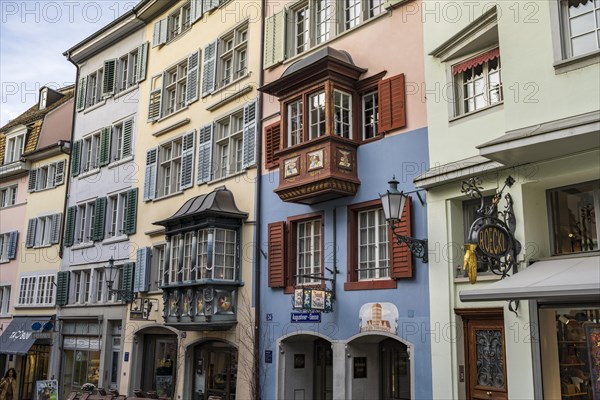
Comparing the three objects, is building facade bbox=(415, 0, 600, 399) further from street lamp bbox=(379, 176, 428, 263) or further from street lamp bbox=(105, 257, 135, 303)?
street lamp bbox=(105, 257, 135, 303)

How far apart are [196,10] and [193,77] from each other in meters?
2.29

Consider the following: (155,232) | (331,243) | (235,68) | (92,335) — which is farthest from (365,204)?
(92,335)

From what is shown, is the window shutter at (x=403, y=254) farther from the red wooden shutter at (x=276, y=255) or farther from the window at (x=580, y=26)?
the window at (x=580, y=26)

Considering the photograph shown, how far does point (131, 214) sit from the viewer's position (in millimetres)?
22266

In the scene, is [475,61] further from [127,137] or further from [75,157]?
[75,157]

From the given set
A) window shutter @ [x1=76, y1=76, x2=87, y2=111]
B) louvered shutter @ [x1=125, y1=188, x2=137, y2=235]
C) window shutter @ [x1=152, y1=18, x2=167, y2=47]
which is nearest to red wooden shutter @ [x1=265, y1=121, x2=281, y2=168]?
louvered shutter @ [x1=125, y1=188, x2=137, y2=235]

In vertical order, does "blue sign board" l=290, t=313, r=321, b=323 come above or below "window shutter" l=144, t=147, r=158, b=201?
below

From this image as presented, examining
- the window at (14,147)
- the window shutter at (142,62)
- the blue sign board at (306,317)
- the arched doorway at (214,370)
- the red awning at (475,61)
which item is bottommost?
the arched doorway at (214,370)

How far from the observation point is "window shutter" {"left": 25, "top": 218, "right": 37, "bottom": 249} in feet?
93.2

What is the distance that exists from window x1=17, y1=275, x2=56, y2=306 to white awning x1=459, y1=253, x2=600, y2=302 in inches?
806

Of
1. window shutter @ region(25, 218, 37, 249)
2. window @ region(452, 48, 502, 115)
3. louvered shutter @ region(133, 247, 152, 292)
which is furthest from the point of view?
window shutter @ region(25, 218, 37, 249)

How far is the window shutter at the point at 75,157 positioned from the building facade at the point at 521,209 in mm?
17900

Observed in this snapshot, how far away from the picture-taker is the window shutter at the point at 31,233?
28.4 m

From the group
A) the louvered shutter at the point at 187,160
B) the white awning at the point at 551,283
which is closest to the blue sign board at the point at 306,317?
the white awning at the point at 551,283
